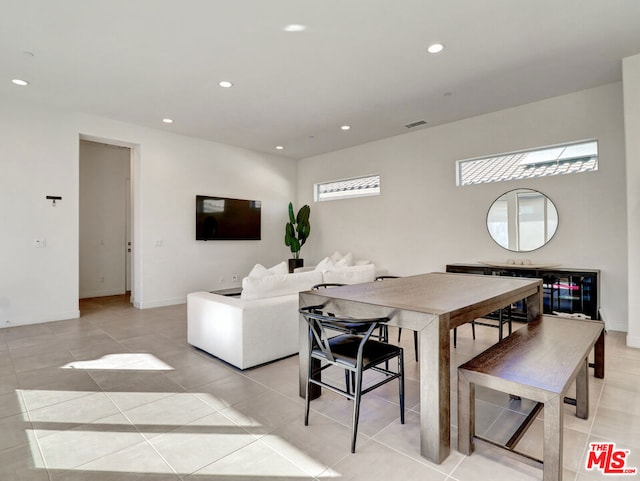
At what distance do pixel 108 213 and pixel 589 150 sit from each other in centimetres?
804

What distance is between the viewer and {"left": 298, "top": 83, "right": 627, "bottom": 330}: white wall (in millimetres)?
4051

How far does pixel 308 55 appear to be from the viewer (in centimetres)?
329

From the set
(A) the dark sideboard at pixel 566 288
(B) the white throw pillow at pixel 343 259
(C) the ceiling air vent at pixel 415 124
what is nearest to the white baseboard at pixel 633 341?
(A) the dark sideboard at pixel 566 288

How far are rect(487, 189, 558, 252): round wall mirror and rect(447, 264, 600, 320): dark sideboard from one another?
0.51 meters

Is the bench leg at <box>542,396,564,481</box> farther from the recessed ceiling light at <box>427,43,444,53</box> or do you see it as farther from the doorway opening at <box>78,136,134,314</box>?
the doorway opening at <box>78,136,134,314</box>

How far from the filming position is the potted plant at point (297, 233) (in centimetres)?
713

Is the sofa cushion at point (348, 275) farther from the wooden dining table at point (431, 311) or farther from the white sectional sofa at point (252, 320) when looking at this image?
the wooden dining table at point (431, 311)

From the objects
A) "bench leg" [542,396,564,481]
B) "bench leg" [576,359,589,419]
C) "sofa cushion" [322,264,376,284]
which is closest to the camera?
"bench leg" [542,396,564,481]

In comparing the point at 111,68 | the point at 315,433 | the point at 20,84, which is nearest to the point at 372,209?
the point at 111,68

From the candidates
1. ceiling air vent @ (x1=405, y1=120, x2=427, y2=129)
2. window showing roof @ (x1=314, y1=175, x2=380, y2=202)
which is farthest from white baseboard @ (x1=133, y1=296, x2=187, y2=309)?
ceiling air vent @ (x1=405, y1=120, x2=427, y2=129)

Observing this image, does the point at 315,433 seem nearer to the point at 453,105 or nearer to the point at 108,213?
the point at 453,105

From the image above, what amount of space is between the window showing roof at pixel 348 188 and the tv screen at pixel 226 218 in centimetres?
140

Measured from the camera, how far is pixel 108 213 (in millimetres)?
6785

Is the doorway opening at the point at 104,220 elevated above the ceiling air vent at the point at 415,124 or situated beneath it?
situated beneath
